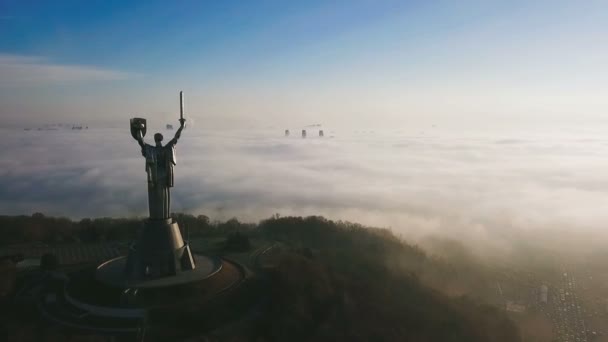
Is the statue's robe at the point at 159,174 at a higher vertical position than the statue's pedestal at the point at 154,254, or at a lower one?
higher

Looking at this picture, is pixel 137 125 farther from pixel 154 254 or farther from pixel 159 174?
pixel 154 254

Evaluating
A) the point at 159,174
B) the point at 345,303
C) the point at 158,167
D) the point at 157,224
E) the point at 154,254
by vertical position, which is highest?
the point at 158,167

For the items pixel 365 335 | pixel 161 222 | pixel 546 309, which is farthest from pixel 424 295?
pixel 546 309

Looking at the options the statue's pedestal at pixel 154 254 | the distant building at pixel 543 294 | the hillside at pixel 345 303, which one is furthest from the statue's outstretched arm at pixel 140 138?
the distant building at pixel 543 294

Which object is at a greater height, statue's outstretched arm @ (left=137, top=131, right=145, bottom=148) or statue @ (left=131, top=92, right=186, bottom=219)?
statue's outstretched arm @ (left=137, top=131, right=145, bottom=148)

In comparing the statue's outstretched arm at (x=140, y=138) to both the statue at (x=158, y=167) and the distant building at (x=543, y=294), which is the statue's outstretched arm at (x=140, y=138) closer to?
the statue at (x=158, y=167)

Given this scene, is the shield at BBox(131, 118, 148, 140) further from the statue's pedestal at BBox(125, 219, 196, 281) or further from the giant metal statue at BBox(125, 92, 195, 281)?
the statue's pedestal at BBox(125, 219, 196, 281)


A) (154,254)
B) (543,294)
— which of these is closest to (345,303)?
(154,254)

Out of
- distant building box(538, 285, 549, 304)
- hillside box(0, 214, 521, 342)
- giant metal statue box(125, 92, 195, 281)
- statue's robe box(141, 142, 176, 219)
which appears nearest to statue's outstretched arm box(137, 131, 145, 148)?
giant metal statue box(125, 92, 195, 281)
